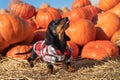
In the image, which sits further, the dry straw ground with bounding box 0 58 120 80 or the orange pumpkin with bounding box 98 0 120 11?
the orange pumpkin with bounding box 98 0 120 11

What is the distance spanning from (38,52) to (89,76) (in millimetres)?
818

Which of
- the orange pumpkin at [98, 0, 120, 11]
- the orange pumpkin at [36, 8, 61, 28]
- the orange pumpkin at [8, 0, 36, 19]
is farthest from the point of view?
the orange pumpkin at [8, 0, 36, 19]

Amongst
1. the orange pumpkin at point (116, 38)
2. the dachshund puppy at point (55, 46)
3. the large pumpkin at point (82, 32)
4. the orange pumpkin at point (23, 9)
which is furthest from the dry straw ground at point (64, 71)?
the orange pumpkin at point (23, 9)

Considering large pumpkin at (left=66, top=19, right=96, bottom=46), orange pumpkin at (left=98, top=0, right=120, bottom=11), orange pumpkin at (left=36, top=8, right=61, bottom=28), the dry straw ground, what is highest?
orange pumpkin at (left=98, top=0, right=120, bottom=11)

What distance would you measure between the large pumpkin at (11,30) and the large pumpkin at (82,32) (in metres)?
0.80

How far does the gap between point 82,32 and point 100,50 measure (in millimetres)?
504

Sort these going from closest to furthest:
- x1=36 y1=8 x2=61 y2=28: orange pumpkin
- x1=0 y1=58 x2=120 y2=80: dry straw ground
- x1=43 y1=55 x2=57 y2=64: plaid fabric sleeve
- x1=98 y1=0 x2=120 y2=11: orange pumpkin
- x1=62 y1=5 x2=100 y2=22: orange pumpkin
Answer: x1=0 y1=58 x2=120 y2=80: dry straw ground, x1=43 y1=55 x2=57 y2=64: plaid fabric sleeve, x1=62 y1=5 x2=100 y2=22: orange pumpkin, x1=36 y1=8 x2=61 y2=28: orange pumpkin, x1=98 y1=0 x2=120 y2=11: orange pumpkin

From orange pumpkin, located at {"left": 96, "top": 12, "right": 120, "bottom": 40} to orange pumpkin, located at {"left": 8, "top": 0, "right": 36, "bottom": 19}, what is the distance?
5.69 feet

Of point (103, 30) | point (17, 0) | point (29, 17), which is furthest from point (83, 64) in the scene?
point (17, 0)

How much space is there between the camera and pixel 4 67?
4477 millimetres

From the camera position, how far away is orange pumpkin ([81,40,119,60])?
4.96 metres

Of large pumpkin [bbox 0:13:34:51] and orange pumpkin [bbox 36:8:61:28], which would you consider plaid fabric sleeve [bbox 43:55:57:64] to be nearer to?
large pumpkin [bbox 0:13:34:51]

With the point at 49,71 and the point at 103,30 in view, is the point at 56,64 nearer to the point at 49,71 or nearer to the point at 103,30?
the point at 49,71

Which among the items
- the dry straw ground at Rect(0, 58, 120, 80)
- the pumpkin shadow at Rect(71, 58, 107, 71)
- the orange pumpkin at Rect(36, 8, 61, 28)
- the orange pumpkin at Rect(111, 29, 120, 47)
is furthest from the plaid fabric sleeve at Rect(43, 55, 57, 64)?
the orange pumpkin at Rect(36, 8, 61, 28)
